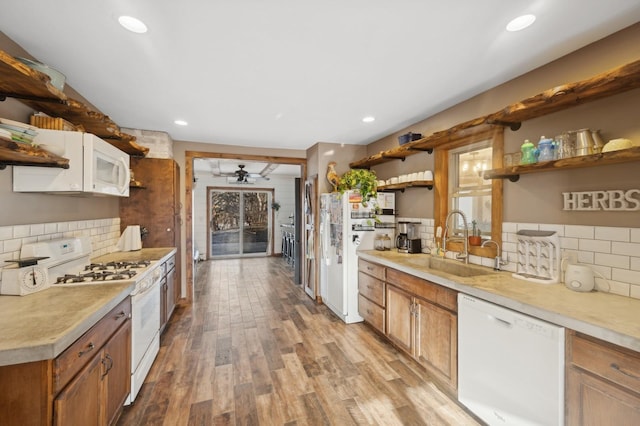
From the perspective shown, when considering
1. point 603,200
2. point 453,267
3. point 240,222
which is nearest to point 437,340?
point 453,267

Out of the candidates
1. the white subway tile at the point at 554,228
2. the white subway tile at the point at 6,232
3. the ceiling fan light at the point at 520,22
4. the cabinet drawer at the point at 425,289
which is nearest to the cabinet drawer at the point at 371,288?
the cabinet drawer at the point at 425,289

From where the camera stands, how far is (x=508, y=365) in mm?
1628

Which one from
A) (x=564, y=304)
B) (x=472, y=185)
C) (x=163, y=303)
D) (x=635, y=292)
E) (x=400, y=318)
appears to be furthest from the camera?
(x=163, y=303)

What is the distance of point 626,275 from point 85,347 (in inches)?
117

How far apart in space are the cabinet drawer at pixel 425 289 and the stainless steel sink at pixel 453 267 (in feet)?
0.74

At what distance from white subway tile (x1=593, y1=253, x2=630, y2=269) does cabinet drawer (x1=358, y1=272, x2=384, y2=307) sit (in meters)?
1.71

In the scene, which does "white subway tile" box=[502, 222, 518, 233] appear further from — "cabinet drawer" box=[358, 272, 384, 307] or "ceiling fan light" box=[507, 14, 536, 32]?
"ceiling fan light" box=[507, 14, 536, 32]

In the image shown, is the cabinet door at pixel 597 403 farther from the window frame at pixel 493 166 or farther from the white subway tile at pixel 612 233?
the window frame at pixel 493 166

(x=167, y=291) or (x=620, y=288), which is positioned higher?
(x=620, y=288)

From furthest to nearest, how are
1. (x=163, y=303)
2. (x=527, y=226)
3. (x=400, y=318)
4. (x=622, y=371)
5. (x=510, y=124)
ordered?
(x=163, y=303), (x=400, y=318), (x=510, y=124), (x=527, y=226), (x=622, y=371)

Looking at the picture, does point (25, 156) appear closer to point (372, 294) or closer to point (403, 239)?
point (372, 294)

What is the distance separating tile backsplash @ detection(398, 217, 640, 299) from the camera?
1.59 meters

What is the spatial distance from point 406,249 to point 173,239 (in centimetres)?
297

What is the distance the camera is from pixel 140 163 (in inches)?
137
